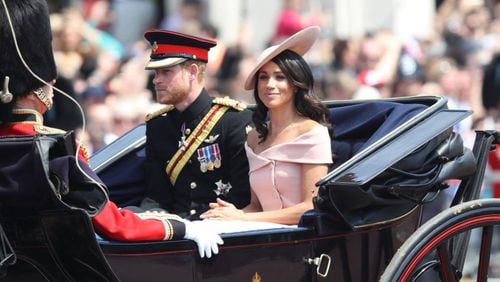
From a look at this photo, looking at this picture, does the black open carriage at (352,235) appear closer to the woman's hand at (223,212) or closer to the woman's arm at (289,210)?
the woman's arm at (289,210)

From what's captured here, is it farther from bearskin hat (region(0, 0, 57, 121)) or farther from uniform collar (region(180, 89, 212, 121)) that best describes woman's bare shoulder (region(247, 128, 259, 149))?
bearskin hat (region(0, 0, 57, 121))

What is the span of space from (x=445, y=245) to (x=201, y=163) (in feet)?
4.20

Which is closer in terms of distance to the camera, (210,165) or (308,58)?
(210,165)

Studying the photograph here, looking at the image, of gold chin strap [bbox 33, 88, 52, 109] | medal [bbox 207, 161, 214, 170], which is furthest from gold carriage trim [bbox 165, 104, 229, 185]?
Result: gold chin strap [bbox 33, 88, 52, 109]

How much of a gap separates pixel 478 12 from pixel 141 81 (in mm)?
3490

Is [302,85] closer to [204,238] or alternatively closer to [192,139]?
[192,139]

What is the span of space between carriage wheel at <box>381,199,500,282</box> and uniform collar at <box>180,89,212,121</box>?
1.33 meters

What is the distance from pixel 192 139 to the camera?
6.30 m

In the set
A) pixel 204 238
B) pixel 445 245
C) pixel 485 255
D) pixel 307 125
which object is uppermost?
pixel 307 125

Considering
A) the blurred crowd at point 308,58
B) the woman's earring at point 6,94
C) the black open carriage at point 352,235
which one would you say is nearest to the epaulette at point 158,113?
the black open carriage at point 352,235

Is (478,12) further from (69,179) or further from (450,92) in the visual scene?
(69,179)

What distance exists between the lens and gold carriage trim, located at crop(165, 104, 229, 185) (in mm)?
6289

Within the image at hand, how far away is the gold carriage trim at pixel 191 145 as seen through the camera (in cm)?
629

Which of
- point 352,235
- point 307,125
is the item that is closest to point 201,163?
point 307,125
